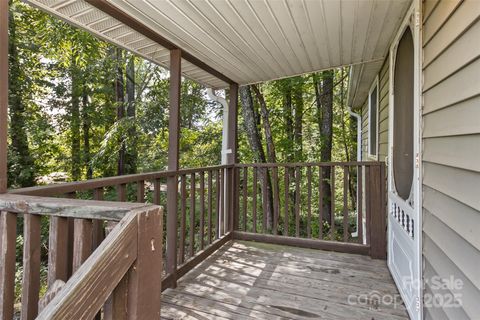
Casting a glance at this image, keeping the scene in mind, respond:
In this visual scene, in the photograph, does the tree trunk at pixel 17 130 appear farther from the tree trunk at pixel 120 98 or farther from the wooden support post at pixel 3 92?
the wooden support post at pixel 3 92

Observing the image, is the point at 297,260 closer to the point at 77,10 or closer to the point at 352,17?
the point at 352,17

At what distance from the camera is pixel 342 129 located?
32.4 ft

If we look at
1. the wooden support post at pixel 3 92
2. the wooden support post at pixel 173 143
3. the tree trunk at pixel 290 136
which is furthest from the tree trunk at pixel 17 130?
the wooden support post at pixel 3 92

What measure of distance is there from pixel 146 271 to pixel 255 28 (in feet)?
6.75

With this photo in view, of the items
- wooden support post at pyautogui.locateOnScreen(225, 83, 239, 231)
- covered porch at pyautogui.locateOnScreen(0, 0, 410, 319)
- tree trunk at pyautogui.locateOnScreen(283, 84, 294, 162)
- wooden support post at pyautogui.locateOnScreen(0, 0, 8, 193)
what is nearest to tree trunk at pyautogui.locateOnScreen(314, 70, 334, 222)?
tree trunk at pyautogui.locateOnScreen(283, 84, 294, 162)

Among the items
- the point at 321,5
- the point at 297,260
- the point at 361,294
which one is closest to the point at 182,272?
the point at 297,260

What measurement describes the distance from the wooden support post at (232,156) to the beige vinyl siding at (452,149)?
2472mm

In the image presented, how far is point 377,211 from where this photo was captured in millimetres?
3152

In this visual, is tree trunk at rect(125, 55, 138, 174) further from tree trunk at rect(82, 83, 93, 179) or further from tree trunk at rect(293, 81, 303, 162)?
tree trunk at rect(293, 81, 303, 162)

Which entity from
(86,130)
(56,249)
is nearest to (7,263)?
(56,249)

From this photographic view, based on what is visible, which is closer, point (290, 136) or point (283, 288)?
point (283, 288)

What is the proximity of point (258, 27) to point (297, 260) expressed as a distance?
239 centimetres

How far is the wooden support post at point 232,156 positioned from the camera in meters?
3.92

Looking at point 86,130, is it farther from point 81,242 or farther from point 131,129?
point 81,242
